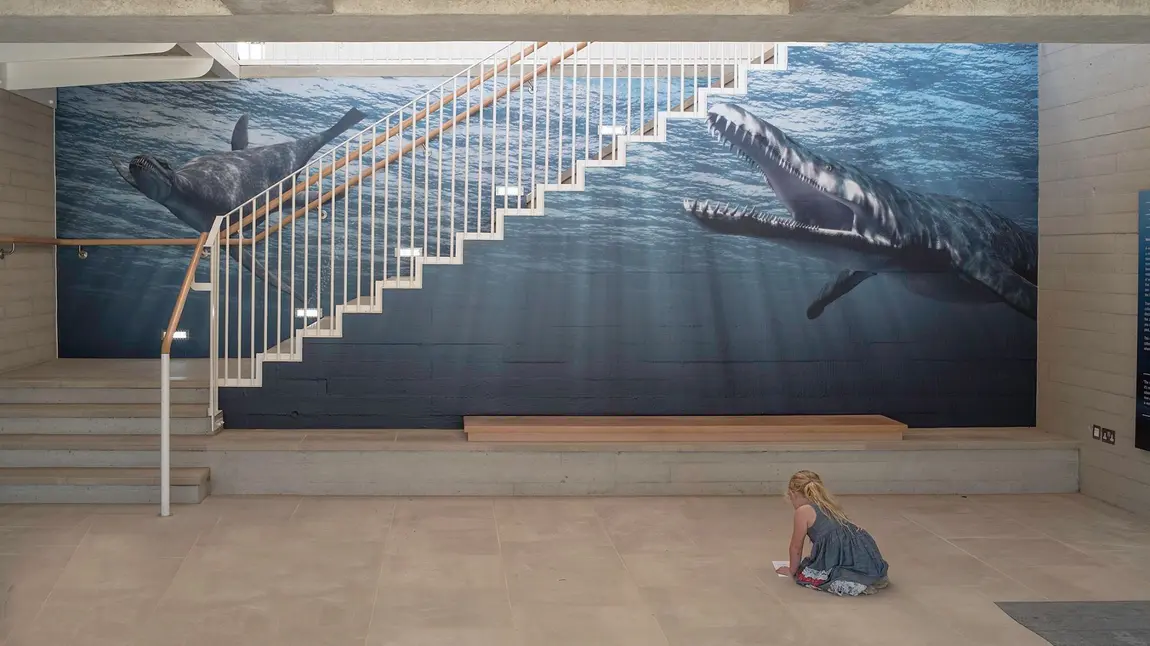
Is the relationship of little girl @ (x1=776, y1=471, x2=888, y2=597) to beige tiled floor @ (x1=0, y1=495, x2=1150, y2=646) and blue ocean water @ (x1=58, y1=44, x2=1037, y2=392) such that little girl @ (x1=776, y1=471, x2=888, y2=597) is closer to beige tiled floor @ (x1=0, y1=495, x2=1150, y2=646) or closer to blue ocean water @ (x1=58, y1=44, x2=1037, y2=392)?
beige tiled floor @ (x1=0, y1=495, x2=1150, y2=646)

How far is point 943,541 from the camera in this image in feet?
20.0

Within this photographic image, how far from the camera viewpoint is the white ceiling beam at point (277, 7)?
4.25 meters

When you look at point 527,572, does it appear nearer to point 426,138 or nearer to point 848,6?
point 848,6

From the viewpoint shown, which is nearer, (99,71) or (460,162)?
(99,71)

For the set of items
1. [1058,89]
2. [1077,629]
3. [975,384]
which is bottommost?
[1077,629]

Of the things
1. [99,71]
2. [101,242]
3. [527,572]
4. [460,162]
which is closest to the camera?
[527,572]

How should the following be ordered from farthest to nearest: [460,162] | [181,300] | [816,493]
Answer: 1. [460,162]
2. [181,300]
3. [816,493]

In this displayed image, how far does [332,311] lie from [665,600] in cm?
361

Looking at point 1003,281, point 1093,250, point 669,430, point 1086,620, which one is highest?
point 1093,250

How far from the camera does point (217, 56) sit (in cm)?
823

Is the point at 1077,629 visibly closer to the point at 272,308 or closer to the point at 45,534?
the point at 45,534

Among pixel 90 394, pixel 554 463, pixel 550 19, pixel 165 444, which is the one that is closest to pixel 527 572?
pixel 554 463

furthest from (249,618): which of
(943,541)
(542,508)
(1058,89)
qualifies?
(1058,89)

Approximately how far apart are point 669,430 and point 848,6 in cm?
357
